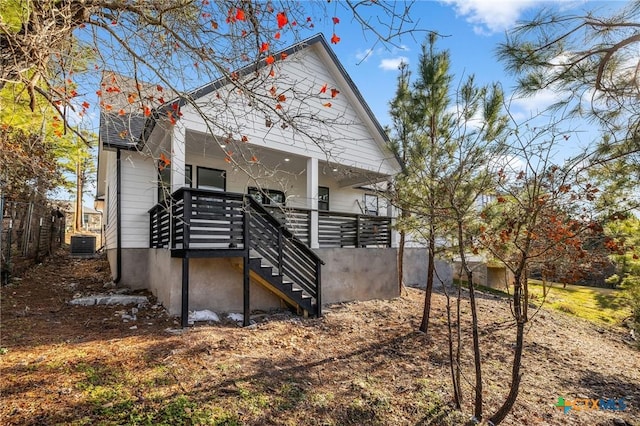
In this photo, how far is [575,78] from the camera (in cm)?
Answer: 384

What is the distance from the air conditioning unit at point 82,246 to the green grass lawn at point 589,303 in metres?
19.6

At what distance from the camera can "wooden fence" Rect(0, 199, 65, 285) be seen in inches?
301

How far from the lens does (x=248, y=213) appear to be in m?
5.92

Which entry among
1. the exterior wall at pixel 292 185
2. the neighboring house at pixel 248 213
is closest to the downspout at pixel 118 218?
the neighboring house at pixel 248 213

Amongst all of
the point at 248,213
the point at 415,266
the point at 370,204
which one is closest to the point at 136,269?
the point at 248,213

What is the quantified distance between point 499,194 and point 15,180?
13.1m

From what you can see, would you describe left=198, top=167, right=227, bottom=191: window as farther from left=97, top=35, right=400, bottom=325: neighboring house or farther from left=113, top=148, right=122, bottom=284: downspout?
left=113, top=148, right=122, bottom=284: downspout

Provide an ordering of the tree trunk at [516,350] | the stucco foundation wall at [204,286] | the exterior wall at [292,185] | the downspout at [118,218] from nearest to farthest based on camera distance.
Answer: the tree trunk at [516,350] < the stucco foundation wall at [204,286] < the downspout at [118,218] < the exterior wall at [292,185]

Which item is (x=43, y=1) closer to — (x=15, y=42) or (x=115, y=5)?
(x=15, y=42)

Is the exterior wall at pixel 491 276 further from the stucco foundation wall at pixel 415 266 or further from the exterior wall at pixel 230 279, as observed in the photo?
the exterior wall at pixel 230 279

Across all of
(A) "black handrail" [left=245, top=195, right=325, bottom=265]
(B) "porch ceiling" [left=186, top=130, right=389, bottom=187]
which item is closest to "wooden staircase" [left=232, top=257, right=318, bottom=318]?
(A) "black handrail" [left=245, top=195, right=325, bottom=265]

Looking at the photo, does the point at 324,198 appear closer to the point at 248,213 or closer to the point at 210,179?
the point at 210,179

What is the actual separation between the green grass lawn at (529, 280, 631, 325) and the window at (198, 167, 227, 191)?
9900 mm

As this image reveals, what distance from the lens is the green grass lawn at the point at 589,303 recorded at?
1099cm
